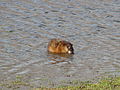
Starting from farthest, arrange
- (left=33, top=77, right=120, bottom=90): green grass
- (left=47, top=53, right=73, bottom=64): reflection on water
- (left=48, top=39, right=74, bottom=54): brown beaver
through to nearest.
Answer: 1. (left=48, top=39, right=74, bottom=54): brown beaver
2. (left=47, top=53, right=73, bottom=64): reflection on water
3. (left=33, top=77, right=120, bottom=90): green grass

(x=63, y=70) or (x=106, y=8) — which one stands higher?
(x=63, y=70)

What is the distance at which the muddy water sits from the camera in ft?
34.8

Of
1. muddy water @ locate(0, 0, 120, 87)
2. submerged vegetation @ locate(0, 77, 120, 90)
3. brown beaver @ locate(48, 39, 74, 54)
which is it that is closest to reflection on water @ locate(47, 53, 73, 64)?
muddy water @ locate(0, 0, 120, 87)

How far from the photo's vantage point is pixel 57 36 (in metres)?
14.1

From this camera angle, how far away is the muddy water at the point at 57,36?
10607mm

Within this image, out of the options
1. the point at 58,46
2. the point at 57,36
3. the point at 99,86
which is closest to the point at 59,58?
the point at 58,46

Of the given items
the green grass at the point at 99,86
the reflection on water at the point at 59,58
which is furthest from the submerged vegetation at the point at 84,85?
the reflection on water at the point at 59,58

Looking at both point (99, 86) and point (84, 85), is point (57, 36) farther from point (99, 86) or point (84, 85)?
point (99, 86)

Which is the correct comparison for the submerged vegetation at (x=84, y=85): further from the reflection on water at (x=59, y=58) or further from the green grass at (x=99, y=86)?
the reflection on water at (x=59, y=58)

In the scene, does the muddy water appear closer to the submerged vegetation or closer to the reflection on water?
the reflection on water

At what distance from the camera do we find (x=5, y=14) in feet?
52.9

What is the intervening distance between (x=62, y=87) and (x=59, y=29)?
5.98 m

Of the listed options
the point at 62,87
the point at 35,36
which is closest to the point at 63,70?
the point at 62,87

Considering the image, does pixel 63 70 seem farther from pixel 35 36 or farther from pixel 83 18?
pixel 83 18
